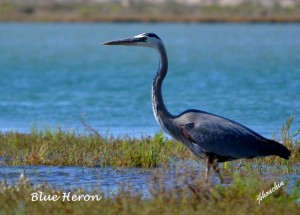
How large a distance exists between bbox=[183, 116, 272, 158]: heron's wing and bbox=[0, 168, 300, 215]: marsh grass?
3.76 ft

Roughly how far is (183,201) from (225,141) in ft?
5.69

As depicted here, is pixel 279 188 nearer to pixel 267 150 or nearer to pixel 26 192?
pixel 267 150

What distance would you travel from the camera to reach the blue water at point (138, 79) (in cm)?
1786

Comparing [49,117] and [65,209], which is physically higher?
[65,209]

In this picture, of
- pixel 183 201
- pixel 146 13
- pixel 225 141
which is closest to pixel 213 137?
pixel 225 141

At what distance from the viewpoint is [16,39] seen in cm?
4966

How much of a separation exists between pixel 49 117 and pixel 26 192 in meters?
9.74

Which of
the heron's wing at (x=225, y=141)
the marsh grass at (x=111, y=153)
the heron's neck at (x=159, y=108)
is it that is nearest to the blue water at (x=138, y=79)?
the marsh grass at (x=111, y=153)

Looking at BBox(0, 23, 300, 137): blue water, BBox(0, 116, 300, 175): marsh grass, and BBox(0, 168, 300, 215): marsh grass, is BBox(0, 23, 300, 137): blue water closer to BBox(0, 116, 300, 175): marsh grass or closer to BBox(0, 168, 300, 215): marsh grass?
BBox(0, 116, 300, 175): marsh grass

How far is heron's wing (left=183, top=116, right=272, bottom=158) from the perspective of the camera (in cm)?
945

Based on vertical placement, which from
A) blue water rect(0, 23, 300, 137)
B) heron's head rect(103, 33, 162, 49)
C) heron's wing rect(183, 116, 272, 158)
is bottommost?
blue water rect(0, 23, 300, 137)

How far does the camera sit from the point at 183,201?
7.83 metres

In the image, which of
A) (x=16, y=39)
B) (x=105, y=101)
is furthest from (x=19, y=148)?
(x=16, y=39)

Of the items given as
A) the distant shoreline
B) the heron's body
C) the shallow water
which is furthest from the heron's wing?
the distant shoreline
